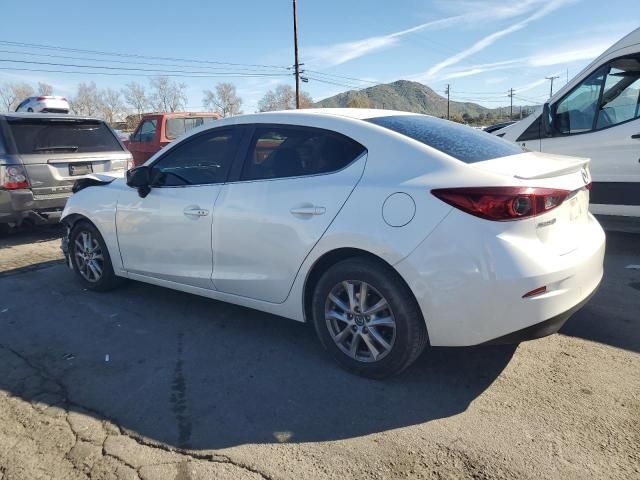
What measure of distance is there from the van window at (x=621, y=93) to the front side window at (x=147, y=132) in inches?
385

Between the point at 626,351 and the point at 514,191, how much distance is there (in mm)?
1587

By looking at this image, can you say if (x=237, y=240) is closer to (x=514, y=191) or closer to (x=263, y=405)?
(x=263, y=405)

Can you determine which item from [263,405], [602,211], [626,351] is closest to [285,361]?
[263,405]

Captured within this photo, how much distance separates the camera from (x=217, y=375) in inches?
123

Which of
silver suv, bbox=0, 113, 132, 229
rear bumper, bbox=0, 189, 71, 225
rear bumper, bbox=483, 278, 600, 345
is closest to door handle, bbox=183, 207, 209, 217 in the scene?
rear bumper, bbox=483, 278, 600, 345

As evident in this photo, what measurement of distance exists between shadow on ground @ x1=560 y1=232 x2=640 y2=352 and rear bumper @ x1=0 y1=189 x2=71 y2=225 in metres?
6.42

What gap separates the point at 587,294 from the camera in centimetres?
285

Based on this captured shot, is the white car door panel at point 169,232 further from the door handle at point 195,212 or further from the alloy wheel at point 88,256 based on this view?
the alloy wheel at point 88,256

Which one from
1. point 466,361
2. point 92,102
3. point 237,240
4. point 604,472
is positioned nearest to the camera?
point 604,472

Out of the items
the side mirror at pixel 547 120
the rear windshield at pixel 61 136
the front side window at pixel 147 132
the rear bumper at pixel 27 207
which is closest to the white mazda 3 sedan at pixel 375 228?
the side mirror at pixel 547 120

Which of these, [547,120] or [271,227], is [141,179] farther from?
[547,120]

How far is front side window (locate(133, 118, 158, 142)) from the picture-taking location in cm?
1205

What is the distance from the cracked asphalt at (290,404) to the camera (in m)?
2.30

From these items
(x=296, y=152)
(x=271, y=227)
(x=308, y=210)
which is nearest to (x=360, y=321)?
(x=308, y=210)
